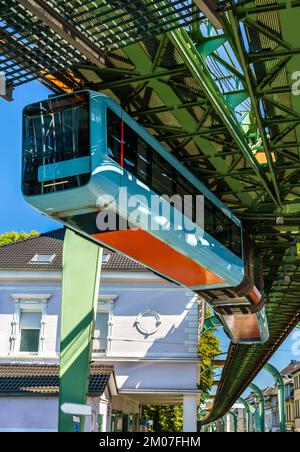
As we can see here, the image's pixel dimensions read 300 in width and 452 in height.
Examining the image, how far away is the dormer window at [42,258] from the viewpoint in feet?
92.2

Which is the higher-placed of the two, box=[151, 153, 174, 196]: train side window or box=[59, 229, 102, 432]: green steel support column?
box=[151, 153, 174, 196]: train side window

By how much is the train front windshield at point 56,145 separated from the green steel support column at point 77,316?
5991mm

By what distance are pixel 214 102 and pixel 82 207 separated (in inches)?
122

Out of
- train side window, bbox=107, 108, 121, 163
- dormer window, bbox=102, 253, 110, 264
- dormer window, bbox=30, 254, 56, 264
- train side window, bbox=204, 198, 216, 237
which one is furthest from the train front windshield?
dormer window, bbox=30, 254, 56, 264

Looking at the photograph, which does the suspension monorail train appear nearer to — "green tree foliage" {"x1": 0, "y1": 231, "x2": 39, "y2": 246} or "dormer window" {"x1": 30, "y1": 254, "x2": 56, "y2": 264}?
"dormer window" {"x1": 30, "y1": 254, "x2": 56, "y2": 264}

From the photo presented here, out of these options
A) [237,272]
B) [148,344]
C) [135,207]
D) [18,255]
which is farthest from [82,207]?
[18,255]

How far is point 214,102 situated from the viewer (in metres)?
11.8

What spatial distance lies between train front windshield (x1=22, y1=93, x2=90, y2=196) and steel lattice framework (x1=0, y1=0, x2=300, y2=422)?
2.11ft

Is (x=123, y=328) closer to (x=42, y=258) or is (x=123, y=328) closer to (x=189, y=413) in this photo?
(x=189, y=413)

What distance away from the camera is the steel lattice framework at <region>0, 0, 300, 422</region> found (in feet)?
27.8

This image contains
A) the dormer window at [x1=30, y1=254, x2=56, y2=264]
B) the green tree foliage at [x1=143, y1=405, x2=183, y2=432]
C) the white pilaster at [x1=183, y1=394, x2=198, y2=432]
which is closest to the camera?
the white pilaster at [x1=183, y1=394, x2=198, y2=432]

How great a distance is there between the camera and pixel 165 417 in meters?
40.5

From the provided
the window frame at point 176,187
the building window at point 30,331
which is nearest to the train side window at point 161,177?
the window frame at point 176,187
